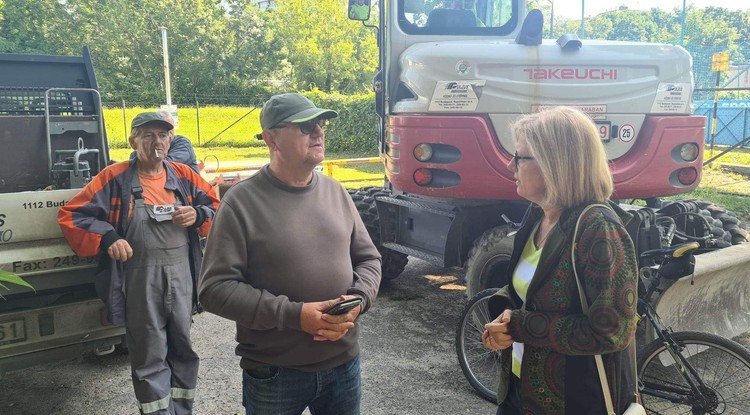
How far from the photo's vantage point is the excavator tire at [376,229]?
5.84 metres

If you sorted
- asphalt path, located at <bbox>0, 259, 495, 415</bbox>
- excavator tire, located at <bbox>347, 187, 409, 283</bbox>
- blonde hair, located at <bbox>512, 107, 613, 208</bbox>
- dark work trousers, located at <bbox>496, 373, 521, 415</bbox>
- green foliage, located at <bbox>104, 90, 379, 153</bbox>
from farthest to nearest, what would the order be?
green foliage, located at <bbox>104, 90, 379, 153</bbox> → excavator tire, located at <bbox>347, 187, 409, 283</bbox> → asphalt path, located at <bbox>0, 259, 495, 415</bbox> → dark work trousers, located at <bbox>496, 373, 521, 415</bbox> → blonde hair, located at <bbox>512, 107, 613, 208</bbox>

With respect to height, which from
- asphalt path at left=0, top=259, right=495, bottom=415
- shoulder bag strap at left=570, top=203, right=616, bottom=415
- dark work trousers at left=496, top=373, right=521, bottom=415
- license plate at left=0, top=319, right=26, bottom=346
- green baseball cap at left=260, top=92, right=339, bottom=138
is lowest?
asphalt path at left=0, top=259, right=495, bottom=415

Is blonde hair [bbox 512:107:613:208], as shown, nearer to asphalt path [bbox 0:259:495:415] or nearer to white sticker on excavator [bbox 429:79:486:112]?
asphalt path [bbox 0:259:495:415]

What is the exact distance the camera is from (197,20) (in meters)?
39.5

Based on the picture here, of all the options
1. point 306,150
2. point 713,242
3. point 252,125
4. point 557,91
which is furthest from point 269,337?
point 252,125

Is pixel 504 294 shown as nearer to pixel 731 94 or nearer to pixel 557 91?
pixel 557 91

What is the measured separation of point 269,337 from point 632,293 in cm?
116

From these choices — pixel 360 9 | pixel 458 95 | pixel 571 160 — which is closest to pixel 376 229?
pixel 458 95

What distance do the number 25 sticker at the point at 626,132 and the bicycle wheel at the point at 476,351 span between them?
1.58m

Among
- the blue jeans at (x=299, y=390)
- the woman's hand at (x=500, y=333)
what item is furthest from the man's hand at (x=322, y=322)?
the woman's hand at (x=500, y=333)

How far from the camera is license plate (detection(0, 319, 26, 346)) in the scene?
3.31m

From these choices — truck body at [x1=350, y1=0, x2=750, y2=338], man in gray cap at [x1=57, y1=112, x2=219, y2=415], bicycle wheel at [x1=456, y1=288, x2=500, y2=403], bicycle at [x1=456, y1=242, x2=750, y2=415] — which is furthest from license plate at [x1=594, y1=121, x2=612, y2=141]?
man in gray cap at [x1=57, y1=112, x2=219, y2=415]

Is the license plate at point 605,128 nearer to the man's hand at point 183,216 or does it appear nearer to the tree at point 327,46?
the man's hand at point 183,216

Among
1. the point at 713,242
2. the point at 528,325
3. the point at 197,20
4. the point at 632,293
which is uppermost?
the point at 197,20
